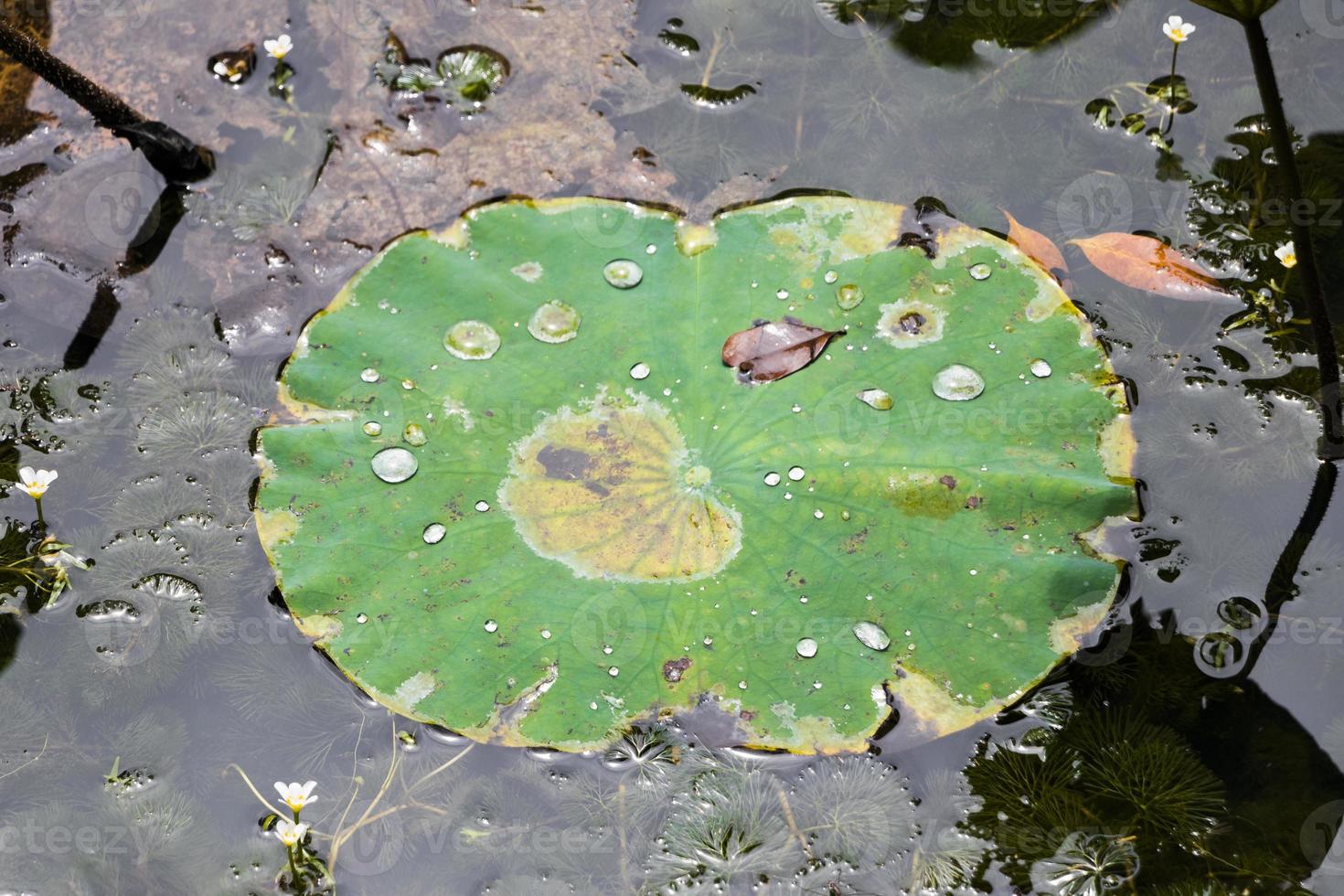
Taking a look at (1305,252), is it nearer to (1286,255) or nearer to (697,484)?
(1286,255)

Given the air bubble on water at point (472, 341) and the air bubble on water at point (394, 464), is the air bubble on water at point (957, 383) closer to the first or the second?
the air bubble on water at point (472, 341)

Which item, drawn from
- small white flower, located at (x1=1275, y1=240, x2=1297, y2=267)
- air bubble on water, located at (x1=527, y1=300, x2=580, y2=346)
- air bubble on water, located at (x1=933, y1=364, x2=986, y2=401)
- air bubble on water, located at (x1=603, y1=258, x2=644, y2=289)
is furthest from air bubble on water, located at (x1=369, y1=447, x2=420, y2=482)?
small white flower, located at (x1=1275, y1=240, x2=1297, y2=267)

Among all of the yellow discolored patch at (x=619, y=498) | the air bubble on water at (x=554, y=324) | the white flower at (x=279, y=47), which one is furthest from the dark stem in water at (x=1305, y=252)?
the white flower at (x=279, y=47)

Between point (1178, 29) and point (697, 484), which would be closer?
point (697, 484)

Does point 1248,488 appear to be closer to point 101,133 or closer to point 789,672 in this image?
point 789,672

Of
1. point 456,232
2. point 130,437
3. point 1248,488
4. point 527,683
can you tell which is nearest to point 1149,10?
point 1248,488

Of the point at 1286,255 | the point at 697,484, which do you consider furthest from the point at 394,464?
the point at 1286,255

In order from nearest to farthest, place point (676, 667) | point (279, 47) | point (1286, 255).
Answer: point (676, 667)
point (1286, 255)
point (279, 47)
